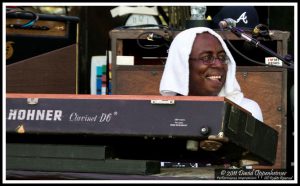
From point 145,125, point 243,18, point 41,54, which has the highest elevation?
point 243,18

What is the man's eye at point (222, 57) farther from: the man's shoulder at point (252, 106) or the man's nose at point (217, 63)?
the man's shoulder at point (252, 106)

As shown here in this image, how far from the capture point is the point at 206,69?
15.2 ft

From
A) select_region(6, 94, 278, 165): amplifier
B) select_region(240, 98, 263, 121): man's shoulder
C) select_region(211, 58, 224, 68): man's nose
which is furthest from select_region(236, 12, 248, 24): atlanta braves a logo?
select_region(6, 94, 278, 165): amplifier

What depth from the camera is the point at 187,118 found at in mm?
3500

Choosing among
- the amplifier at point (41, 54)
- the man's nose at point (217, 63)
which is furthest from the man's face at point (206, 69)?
the amplifier at point (41, 54)

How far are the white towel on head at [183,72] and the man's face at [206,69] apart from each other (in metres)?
0.03

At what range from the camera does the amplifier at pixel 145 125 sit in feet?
11.4

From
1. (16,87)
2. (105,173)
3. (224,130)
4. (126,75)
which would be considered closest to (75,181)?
(105,173)

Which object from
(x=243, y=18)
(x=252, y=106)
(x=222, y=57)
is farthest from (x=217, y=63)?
(x=243, y=18)

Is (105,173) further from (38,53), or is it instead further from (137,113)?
(38,53)

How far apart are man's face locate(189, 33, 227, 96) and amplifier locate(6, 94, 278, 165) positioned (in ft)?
2.72

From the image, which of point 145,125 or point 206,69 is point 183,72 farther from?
point 145,125

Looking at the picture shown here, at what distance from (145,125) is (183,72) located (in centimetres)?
109

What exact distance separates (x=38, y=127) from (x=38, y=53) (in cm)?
154
